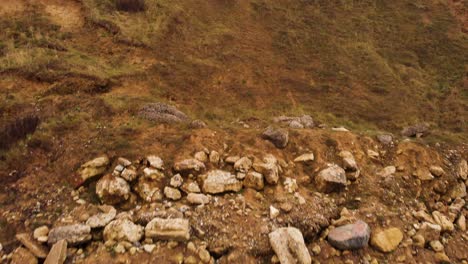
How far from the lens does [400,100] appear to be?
1650 cm

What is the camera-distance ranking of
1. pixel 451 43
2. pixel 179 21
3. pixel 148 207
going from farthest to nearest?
pixel 451 43, pixel 179 21, pixel 148 207

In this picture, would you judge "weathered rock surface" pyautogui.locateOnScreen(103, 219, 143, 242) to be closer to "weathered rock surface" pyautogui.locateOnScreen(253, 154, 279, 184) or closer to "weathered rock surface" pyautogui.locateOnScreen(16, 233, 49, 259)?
"weathered rock surface" pyautogui.locateOnScreen(16, 233, 49, 259)

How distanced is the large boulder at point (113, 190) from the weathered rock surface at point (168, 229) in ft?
3.59

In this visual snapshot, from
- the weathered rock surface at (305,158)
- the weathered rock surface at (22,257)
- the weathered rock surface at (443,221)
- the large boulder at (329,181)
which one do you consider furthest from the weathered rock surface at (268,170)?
the weathered rock surface at (22,257)

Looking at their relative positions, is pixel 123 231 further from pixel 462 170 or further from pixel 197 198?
pixel 462 170

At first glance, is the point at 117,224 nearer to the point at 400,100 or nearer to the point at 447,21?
the point at 400,100

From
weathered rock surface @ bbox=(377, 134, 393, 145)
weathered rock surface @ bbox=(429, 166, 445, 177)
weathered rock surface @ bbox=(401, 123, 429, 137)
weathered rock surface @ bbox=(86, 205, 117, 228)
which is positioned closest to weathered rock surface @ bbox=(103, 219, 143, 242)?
weathered rock surface @ bbox=(86, 205, 117, 228)

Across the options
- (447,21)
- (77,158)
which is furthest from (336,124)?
(447,21)

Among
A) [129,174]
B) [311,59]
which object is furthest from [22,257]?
[311,59]

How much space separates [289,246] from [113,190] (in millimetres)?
4115

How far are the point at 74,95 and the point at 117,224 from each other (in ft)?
20.6

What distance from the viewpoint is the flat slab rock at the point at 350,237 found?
6773 mm

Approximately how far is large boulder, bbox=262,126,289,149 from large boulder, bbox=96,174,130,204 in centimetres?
436

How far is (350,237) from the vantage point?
22.4ft
